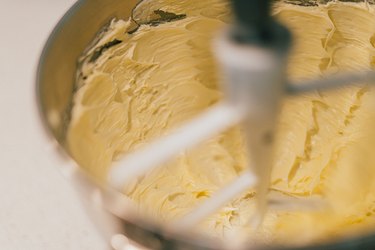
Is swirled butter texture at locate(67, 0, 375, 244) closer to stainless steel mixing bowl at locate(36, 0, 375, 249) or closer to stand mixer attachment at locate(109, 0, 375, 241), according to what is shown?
stainless steel mixing bowl at locate(36, 0, 375, 249)

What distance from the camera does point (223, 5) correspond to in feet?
1.38

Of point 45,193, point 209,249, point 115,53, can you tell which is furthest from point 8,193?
point 209,249

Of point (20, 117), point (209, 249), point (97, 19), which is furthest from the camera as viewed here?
point (20, 117)

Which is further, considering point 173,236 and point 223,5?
point 223,5

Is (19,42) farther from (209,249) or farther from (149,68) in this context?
(209,249)

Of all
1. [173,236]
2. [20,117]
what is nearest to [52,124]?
[173,236]

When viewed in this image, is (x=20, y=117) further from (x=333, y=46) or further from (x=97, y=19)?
(x=333, y=46)

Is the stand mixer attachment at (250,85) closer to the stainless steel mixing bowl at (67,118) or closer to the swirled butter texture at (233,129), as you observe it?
the stainless steel mixing bowl at (67,118)

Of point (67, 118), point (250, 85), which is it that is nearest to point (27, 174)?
point (67, 118)

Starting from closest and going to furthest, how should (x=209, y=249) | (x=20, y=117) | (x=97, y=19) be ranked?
(x=209, y=249), (x=97, y=19), (x=20, y=117)

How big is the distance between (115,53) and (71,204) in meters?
0.11

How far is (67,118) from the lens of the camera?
326 mm

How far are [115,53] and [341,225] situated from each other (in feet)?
0.64

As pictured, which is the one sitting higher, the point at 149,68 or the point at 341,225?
the point at 149,68
